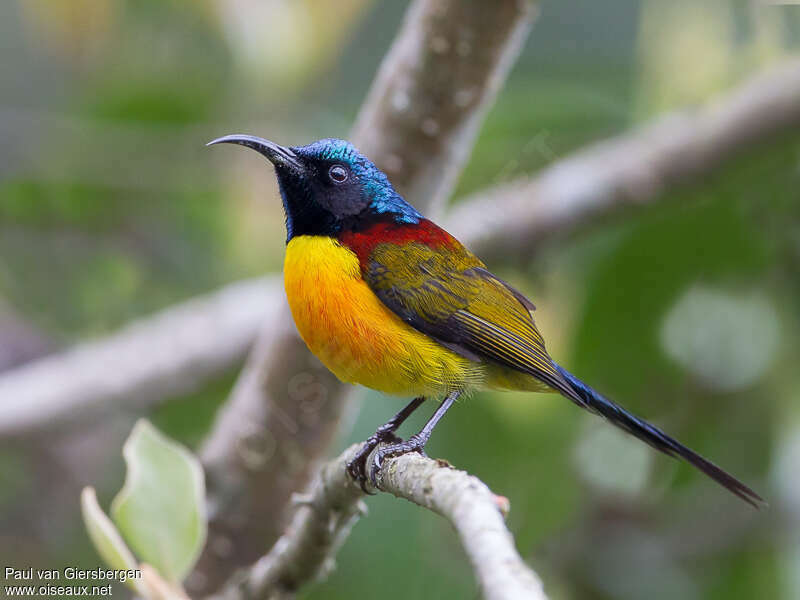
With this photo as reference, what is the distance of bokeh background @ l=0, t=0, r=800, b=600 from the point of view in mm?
4043


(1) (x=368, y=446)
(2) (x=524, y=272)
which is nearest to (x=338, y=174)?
(1) (x=368, y=446)

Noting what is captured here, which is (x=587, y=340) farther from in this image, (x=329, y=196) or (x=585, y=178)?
(x=329, y=196)

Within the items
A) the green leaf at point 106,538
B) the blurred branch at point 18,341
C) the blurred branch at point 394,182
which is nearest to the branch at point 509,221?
the blurred branch at point 394,182

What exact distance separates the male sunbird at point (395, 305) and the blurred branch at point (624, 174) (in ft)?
4.34

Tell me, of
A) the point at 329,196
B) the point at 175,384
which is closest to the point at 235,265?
the point at 175,384


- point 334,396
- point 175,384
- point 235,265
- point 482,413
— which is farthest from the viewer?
point 235,265

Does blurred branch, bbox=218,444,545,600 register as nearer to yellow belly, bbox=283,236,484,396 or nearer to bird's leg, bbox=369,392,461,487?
bird's leg, bbox=369,392,461,487

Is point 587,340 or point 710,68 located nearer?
point 587,340

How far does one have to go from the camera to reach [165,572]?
2.32m

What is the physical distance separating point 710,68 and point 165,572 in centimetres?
358

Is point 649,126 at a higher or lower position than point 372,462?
higher

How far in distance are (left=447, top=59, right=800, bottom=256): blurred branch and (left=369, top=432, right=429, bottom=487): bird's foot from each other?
179 cm

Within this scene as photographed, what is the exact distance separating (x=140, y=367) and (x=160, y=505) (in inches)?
77.1

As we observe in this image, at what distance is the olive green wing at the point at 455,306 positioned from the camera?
2.70 metres
